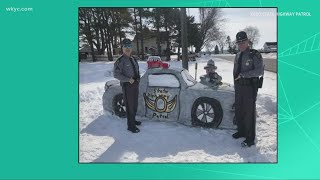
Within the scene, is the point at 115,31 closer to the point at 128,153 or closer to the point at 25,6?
the point at 25,6

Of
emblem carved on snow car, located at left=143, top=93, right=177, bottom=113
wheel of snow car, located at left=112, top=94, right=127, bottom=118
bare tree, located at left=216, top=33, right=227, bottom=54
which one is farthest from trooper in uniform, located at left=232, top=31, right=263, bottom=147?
wheel of snow car, located at left=112, top=94, right=127, bottom=118

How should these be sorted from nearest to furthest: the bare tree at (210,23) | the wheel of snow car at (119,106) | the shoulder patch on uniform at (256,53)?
the shoulder patch on uniform at (256,53)
the bare tree at (210,23)
the wheel of snow car at (119,106)

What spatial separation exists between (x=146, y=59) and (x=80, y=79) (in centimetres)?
56

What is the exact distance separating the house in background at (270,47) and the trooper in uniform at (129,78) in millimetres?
1027

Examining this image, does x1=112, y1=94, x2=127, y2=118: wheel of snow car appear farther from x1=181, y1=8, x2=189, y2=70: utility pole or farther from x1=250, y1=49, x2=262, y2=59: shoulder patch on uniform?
x1=250, y1=49, x2=262, y2=59: shoulder patch on uniform

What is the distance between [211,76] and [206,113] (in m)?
0.30

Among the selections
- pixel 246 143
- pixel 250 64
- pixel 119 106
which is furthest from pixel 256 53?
pixel 119 106

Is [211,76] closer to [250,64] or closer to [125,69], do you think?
[250,64]

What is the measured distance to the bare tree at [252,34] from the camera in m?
2.97

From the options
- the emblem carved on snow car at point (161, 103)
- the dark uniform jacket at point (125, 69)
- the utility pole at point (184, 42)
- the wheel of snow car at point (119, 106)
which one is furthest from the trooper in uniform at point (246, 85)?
the wheel of snow car at point (119, 106)

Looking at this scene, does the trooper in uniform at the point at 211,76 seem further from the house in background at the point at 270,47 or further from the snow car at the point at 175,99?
the house in background at the point at 270,47

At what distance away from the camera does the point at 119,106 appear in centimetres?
316

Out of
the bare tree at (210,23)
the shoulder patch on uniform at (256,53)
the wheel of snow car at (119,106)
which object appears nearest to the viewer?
the shoulder patch on uniform at (256,53)

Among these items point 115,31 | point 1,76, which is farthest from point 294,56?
point 1,76
